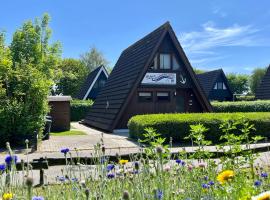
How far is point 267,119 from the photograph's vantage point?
54.0 feet

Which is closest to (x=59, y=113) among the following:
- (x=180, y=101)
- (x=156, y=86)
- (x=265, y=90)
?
(x=156, y=86)

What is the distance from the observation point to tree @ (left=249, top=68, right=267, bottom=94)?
73.9 meters

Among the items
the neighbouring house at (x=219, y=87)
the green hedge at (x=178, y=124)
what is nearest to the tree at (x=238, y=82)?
the neighbouring house at (x=219, y=87)

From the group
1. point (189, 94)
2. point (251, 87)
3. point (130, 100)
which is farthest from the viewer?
point (251, 87)

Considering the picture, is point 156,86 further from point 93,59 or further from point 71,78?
point 93,59

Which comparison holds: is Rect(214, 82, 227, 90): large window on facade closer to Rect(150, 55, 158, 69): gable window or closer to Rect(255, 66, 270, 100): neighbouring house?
Rect(255, 66, 270, 100): neighbouring house

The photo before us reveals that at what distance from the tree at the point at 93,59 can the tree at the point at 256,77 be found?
94.5ft

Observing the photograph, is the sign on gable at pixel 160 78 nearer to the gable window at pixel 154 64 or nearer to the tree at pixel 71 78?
the gable window at pixel 154 64

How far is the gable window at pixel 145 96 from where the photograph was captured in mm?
21344

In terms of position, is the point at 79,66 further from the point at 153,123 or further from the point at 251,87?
the point at 153,123

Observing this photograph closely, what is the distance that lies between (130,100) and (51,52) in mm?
11934

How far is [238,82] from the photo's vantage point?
67.4m

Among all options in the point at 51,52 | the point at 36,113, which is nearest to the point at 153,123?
the point at 36,113

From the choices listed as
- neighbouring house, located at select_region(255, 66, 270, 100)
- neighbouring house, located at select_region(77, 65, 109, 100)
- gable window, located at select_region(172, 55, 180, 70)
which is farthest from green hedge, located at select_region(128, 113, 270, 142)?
neighbouring house, located at select_region(77, 65, 109, 100)
